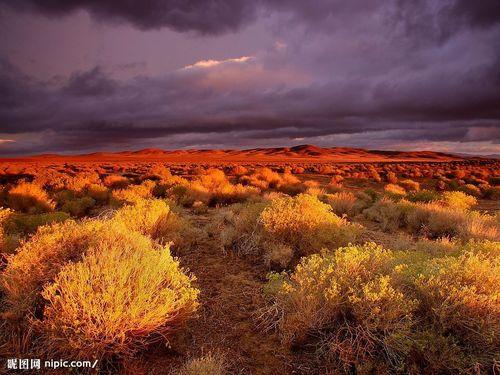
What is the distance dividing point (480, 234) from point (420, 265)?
4163 millimetres

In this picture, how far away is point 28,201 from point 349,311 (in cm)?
1103

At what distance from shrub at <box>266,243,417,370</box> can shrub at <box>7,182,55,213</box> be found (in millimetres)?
9486

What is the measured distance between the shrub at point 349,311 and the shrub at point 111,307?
1.21 metres

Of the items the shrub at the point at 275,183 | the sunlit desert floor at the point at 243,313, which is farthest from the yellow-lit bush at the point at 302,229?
the shrub at the point at 275,183

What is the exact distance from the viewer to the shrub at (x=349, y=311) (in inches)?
146

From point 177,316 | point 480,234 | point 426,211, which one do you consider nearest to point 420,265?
point 177,316

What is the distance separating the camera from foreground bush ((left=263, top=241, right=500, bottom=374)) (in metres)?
3.59

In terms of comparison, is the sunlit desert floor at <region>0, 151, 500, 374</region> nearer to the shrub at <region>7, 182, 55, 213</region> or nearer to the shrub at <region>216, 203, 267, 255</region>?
the shrub at <region>216, 203, 267, 255</region>

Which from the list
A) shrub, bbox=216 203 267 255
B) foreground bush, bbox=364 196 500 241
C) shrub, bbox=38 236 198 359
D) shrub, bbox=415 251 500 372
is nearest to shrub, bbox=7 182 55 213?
shrub, bbox=216 203 267 255

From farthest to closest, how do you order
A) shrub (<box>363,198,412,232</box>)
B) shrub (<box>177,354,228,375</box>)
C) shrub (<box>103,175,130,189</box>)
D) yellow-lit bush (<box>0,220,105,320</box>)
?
shrub (<box>103,175,130,189</box>)
shrub (<box>363,198,412,232</box>)
yellow-lit bush (<box>0,220,105,320</box>)
shrub (<box>177,354,228,375</box>)

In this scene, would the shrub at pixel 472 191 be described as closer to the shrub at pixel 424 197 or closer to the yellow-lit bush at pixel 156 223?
the shrub at pixel 424 197

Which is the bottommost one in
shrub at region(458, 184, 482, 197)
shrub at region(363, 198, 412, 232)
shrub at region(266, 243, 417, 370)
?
shrub at region(458, 184, 482, 197)

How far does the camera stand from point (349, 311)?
414cm

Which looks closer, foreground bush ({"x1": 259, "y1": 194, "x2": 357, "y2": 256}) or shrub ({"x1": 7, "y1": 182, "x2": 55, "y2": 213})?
foreground bush ({"x1": 259, "y1": 194, "x2": 357, "y2": 256})
